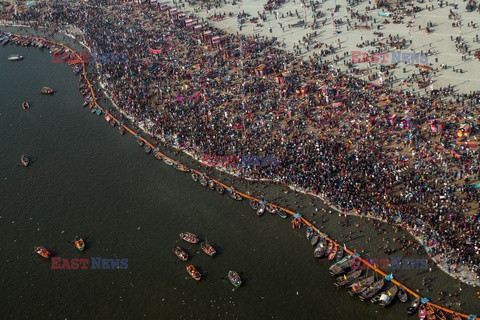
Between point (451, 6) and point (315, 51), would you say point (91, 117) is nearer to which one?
point (315, 51)

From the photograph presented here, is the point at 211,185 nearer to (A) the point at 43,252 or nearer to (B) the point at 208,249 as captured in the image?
(B) the point at 208,249

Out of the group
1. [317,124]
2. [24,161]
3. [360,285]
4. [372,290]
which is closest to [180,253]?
[360,285]

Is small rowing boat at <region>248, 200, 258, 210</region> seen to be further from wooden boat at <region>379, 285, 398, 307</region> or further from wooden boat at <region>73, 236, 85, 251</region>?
wooden boat at <region>73, 236, 85, 251</region>

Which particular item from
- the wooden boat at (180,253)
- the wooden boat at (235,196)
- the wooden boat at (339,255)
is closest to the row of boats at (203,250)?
the wooden boat at (180,253)

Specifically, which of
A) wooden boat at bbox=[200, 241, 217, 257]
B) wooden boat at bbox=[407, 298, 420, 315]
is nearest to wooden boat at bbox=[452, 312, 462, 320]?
wooden boat at bbox=[407, 298, 420, 315]

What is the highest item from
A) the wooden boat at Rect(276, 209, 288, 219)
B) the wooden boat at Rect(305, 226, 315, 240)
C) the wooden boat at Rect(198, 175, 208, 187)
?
the wooden boat at Rect(198, 175, 208, 187)
